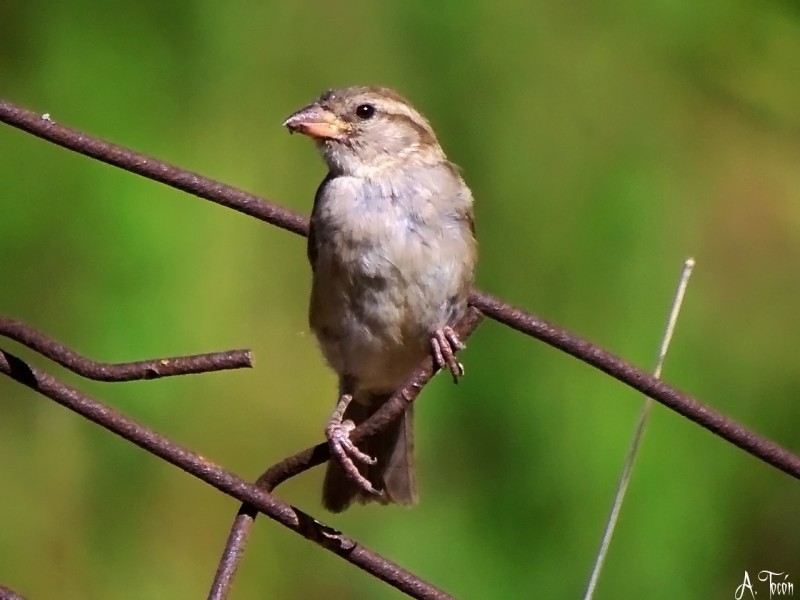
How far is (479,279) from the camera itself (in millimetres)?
2670

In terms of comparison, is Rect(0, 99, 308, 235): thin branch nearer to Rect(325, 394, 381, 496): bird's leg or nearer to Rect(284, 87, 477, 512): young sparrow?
Rect(325, 394, 381, 496): bird's leg

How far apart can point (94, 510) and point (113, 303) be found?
0.48 meters

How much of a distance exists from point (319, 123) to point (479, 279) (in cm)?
89

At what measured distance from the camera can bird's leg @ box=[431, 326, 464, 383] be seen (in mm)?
1595

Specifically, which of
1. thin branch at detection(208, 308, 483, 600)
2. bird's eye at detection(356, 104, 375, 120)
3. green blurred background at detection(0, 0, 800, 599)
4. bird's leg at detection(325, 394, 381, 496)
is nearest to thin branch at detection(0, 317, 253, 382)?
thin branch at detection(208, 308, 483, 600)

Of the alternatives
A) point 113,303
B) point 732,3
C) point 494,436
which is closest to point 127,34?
point 113,303

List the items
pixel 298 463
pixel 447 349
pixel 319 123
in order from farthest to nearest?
pixel 319 123 → pixel 447 349 → pixel 298 463

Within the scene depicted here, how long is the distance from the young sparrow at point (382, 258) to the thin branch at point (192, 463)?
52cm

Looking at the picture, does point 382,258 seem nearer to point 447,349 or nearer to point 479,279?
point 447,349

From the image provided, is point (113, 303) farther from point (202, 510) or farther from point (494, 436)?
point (494, 436)

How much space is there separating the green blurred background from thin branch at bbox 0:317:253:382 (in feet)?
4.73

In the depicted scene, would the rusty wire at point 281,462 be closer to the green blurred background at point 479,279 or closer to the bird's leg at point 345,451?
the bird's leg at point 345,451

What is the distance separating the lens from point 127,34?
254 cm

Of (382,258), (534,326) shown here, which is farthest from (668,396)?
(382,258)
